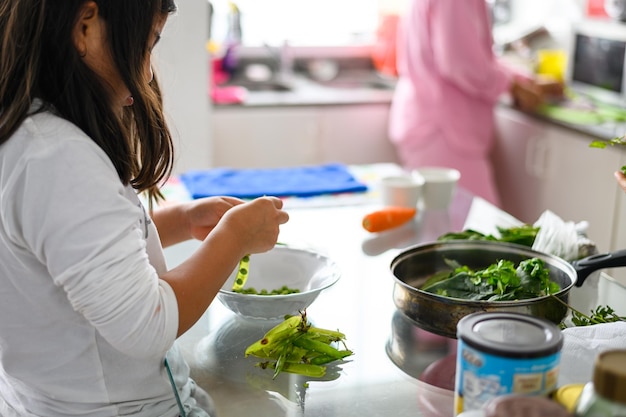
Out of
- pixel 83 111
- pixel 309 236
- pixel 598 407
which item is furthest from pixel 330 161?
pixel 598 407

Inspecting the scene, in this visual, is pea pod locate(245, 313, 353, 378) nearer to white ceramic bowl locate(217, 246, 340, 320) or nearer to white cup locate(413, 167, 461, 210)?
white ceramic bowl locate(217, 246, 340, 320)

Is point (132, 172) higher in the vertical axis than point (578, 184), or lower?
higher

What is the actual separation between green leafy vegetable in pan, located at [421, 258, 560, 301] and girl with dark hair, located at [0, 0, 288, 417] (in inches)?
11.9

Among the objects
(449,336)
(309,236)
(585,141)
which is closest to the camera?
(449,336)

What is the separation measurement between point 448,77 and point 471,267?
69.9 inches

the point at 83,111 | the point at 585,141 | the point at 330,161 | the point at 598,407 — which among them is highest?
the point at 83,111

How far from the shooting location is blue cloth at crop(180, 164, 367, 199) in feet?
6.35

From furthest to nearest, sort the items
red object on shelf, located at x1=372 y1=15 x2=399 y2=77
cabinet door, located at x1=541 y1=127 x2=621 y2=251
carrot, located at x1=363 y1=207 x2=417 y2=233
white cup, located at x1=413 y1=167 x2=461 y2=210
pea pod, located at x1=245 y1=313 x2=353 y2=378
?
red object on shelf, located at x1=372 y1=15 x2=399 y2=77, cabinet door, located at x1=541 y1=127 x2=621 y2=251, white cup, located at x1=413 y1=167 x2=461 y2=210, carrot, located at x1=363 y1=207 x2=417 y2=233, pea pod, located at x1=245 y1=313 x2=353 y2=378

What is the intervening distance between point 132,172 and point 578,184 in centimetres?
212

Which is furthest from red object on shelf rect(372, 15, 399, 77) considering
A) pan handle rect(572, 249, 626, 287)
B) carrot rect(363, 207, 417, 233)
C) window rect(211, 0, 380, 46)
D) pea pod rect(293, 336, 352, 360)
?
pea pod rect(293, 336, 352, 360)

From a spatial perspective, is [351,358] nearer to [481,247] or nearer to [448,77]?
[481,247]

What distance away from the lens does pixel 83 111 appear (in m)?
0.99

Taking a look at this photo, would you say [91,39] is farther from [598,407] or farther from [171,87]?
[171,87]

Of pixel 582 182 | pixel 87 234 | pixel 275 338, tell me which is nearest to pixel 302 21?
pixel 582 182
